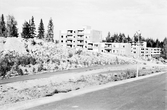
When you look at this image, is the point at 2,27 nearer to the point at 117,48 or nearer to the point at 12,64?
the point at 12,64

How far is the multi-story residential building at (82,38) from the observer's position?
87.8 m

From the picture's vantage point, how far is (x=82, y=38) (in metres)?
88.8

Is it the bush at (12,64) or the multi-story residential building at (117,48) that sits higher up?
the multi-story residential building at (117,48)

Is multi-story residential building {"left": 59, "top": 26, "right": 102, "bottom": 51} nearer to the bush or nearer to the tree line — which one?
the tree line

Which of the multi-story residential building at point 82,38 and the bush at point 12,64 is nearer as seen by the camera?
the bush at point 12,64

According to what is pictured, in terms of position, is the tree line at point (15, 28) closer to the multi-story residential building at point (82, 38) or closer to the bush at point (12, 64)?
the multi-story residential building at point (82, 38)

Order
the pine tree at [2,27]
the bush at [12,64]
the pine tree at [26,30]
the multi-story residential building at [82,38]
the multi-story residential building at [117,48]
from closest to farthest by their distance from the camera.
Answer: the bush at [12,64] < the pine tree at [26,30] < the pine tree at [2,27] < the multi-story residential building at [82,38] < the multi-story residential building at [117,48]

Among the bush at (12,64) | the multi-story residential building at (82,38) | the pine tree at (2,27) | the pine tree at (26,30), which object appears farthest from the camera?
the multi-story residential building at (82,38)

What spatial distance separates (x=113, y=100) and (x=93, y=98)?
3.95 feet

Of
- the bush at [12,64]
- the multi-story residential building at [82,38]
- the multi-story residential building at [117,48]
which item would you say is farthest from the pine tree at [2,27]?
the bush at [12,64]

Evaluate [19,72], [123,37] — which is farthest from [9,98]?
[123,37]

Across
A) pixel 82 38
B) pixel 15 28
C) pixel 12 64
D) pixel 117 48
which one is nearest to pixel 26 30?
pixel 15 28

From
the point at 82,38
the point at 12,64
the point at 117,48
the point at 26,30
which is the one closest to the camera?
the point at 12,64

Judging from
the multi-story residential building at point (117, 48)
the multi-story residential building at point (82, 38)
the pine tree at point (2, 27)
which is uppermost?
the pine tree at point (2, 27)
